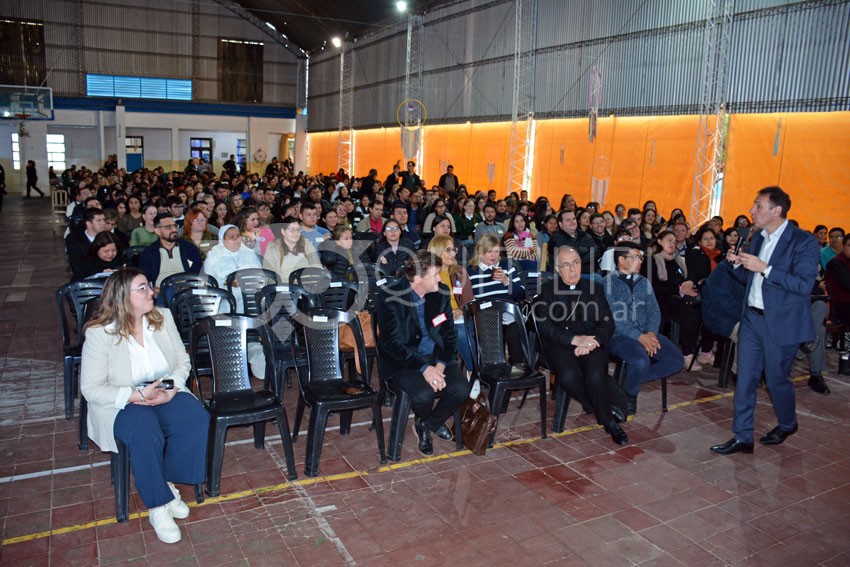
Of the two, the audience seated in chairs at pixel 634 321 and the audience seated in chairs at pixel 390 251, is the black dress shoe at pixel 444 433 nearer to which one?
the audience seated in chairs at pixel 634 321

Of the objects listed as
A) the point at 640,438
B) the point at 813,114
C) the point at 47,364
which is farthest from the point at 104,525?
the point at 813,114

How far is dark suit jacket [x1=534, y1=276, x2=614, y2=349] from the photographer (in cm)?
493

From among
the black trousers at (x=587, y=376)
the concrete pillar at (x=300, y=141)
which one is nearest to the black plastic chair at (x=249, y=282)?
the black trousers at (x=587, y=376)

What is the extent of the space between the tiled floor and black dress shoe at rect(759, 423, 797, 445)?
8 cm

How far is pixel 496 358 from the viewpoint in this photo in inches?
200

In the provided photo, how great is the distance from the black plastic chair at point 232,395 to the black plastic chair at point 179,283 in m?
1.20

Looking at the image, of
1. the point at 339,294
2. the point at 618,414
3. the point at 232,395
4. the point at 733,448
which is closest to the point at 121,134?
the point at 339,294

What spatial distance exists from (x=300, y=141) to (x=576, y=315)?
93.0 feet

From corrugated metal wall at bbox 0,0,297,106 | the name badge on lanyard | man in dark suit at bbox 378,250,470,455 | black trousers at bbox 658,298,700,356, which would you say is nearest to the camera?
man in dark suit at bbox 378,250,470,455

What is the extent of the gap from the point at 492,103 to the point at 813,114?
8.67m

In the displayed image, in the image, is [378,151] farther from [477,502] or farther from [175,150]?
[477,502]

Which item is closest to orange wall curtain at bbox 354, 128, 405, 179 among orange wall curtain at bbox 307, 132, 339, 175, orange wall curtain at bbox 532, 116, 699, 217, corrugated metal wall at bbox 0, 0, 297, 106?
orange wall curtain at bbox 307, 132, 339, 175

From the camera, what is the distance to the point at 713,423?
Answer: 17.0 feet

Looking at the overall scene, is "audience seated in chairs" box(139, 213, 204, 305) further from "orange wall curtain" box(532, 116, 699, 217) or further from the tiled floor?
"orange wall curtain" box(532, 116, 699, 217)
